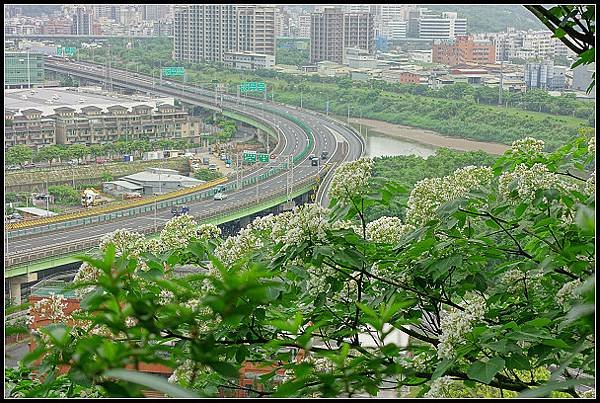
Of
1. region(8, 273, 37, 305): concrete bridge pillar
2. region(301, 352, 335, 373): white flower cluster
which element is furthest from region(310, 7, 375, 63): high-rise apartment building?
region(301, 352, 335, 373): white flower cluster

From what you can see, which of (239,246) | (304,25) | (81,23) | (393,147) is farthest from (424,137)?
(239,246)

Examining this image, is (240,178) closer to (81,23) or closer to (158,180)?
(158,180)

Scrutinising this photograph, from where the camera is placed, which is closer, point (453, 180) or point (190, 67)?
point (453, 180)

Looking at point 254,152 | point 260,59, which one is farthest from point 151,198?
point 260,59

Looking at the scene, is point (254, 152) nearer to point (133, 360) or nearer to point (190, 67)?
point (190, 67)

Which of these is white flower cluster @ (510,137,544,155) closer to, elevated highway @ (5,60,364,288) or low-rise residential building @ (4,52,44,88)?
elevated highway @ (5,60,364,288)

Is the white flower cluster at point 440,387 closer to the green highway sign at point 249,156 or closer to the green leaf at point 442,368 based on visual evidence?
the green leaf at point 442,368
